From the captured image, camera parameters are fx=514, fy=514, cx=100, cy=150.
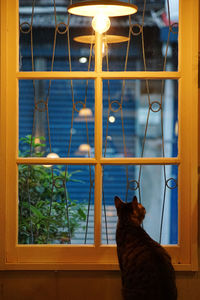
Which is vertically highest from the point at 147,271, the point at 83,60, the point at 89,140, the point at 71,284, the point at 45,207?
the point at 83,60

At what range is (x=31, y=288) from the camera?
315 centimetres

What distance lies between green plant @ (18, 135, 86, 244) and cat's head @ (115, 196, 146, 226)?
1.27 feet

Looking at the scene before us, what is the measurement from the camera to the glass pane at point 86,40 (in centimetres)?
317

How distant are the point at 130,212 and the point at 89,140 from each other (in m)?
0.57

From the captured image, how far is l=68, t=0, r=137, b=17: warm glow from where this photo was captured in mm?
2471

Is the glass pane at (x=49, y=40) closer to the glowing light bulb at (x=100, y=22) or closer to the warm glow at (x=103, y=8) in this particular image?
the glowing light bulb at (x=100, y=22)

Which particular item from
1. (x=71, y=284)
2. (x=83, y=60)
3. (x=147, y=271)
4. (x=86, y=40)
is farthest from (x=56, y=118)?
(x=147, y=271)

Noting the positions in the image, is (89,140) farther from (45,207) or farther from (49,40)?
(49,40)

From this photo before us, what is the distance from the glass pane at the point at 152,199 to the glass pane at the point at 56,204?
99 millimetres

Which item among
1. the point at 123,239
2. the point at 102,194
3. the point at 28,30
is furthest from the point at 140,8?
the point at 123,239

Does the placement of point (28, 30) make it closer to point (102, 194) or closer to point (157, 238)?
point (102, 194)

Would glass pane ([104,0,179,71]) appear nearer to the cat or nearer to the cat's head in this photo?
the cat's head

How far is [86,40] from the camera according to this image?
3.17 meters

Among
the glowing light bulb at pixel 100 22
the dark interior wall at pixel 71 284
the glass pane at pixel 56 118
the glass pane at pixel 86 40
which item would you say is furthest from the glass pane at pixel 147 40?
the dark interior wall at pixel 71 284
